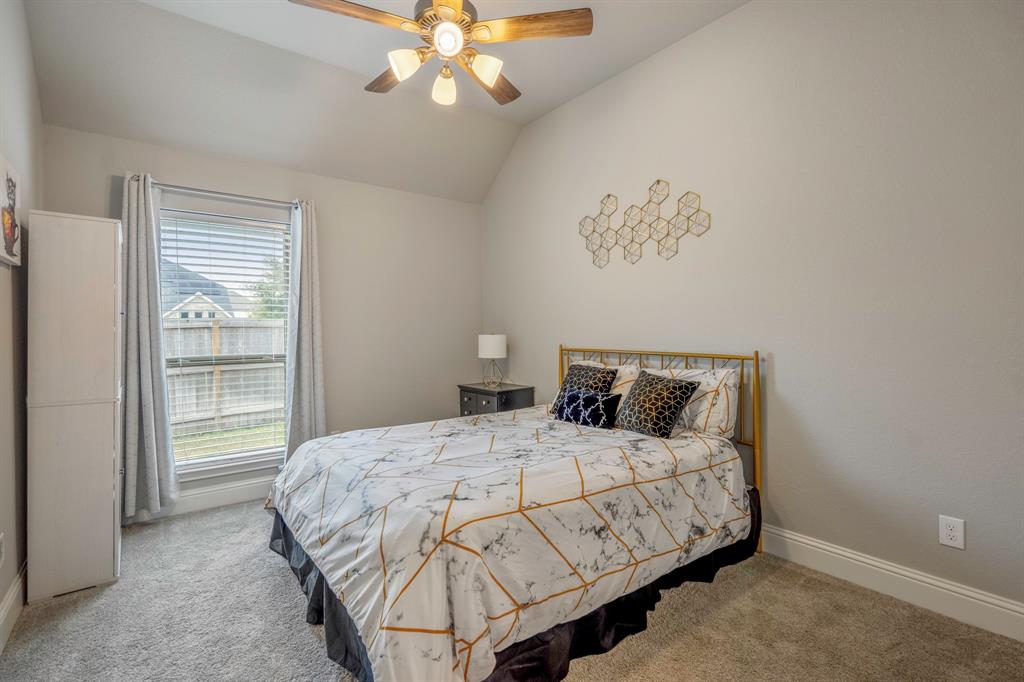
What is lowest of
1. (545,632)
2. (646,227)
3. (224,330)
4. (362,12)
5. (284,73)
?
(545,632)

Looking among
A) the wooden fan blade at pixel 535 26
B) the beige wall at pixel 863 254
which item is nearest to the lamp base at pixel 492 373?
the beige wall at pixel 863 254

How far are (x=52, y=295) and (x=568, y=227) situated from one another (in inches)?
124

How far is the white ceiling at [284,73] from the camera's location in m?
2.67

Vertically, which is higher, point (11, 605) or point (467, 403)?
point (467, 403)

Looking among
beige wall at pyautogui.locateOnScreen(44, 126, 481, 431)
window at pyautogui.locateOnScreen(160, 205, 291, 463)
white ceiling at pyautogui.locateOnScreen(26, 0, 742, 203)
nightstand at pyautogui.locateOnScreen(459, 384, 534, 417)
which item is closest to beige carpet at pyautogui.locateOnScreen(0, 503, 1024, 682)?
window at pyautogui.locateOnScreen(160, 205, 291, 463)

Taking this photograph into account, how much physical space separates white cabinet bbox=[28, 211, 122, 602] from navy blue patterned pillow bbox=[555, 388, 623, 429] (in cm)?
235

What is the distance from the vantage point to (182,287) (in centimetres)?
339

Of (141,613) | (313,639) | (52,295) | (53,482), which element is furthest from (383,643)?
(52,295)

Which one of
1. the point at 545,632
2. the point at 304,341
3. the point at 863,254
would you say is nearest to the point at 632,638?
the point at 545,632

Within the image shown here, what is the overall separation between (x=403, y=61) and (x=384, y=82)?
12.0 inches

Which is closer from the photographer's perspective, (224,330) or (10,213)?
(10,213)

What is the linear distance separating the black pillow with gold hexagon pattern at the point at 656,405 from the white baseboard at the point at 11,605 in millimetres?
2780

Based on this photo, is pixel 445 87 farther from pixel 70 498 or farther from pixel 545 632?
pixel 70 498

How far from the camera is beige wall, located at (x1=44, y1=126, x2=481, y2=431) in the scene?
3453 mm
